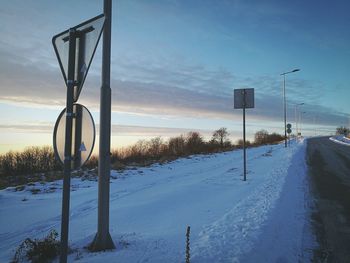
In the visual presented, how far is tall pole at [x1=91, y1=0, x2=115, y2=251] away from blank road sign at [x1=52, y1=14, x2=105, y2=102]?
49.9 inches

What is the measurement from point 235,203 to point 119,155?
70.9ft

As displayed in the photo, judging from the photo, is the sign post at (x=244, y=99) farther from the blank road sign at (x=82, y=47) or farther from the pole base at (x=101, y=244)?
the blank road sign at (x=82, y=47)

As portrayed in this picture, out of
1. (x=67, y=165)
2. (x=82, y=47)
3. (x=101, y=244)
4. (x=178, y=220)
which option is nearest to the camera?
(x=67, y=165)

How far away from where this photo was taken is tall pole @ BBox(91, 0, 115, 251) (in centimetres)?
456

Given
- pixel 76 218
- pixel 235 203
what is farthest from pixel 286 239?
pixel 76 218

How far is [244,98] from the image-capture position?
1214 cm

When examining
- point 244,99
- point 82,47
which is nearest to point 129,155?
point 244,99

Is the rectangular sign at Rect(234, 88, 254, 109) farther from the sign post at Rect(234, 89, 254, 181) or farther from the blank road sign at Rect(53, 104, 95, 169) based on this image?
the blank road sign at Rect(53, 104, 95, 169)

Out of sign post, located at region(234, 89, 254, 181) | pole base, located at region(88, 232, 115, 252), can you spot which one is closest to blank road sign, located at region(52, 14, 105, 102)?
pole base, located at region(88, 232, 115, 252)

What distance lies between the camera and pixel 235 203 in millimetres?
7988

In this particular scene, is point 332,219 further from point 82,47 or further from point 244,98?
point 244,98

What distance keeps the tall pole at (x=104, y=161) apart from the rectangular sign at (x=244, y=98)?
8.29 meters

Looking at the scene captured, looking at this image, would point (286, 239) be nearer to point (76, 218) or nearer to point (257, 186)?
point (76, 218)

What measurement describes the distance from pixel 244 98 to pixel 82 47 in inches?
379
